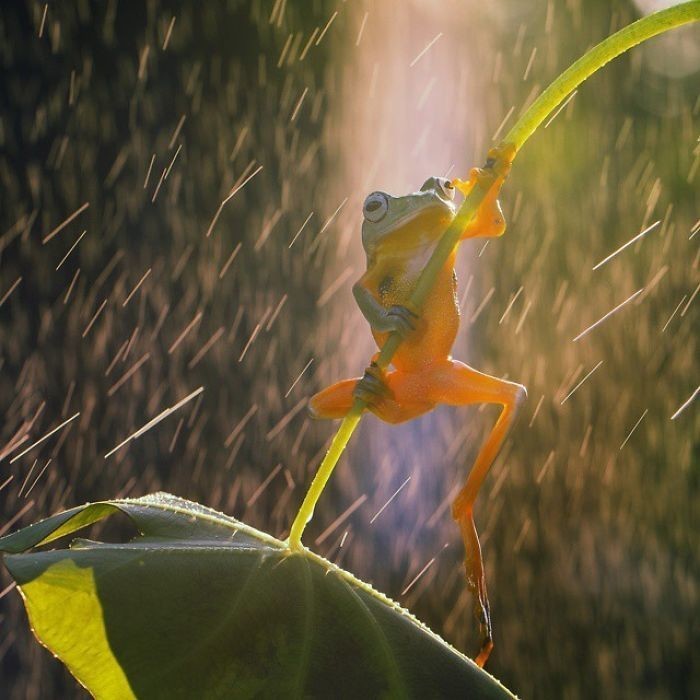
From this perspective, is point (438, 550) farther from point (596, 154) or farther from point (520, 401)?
point (520, 401)

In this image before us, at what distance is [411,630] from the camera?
0.29m

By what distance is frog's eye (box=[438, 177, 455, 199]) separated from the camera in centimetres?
29

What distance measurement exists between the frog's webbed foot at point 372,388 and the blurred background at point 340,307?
3159 mm

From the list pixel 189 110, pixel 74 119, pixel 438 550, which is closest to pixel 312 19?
pixel 189 110

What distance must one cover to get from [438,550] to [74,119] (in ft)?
8.24

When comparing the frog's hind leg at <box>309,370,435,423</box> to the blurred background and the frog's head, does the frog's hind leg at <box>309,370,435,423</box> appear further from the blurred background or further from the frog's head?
the blurred background

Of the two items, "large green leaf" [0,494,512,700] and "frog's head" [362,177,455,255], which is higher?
"frog's head" [362,177,455,255]

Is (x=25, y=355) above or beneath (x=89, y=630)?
beneath

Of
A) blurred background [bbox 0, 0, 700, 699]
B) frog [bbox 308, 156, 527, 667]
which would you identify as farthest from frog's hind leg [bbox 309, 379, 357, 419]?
blurred background [bbox 0, 0, 700, 699]

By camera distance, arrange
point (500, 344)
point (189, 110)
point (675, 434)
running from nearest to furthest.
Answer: point (189, 110) → point (675, 434) → point (500, 344)

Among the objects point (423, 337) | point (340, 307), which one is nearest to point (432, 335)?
point (423, 337)

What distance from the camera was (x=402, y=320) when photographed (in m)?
0.25

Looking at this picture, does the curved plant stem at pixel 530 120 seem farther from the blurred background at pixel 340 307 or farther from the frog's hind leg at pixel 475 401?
the blurred background at pixel 340 307

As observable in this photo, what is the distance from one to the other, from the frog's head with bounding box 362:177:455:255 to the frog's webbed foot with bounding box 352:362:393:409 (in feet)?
0.14
